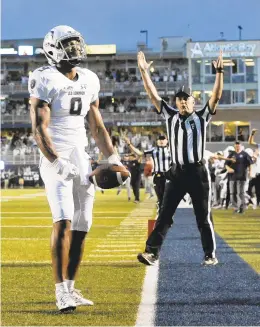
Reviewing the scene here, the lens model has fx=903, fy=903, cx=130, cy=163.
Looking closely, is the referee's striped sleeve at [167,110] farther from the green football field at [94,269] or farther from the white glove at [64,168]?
the white glove at [64,168]

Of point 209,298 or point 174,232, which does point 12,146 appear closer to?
point 174,232

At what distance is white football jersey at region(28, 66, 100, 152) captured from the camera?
6.14 meters

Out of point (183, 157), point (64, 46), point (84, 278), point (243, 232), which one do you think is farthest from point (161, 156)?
point (64, 46)

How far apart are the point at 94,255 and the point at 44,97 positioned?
5.10m

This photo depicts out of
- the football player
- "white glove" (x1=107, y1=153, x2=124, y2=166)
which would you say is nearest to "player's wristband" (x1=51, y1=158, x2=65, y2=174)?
the football player

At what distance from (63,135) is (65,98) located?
0.28 m

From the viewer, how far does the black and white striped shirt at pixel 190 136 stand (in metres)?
8.55

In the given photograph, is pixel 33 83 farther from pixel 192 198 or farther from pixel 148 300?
pixel 192 198

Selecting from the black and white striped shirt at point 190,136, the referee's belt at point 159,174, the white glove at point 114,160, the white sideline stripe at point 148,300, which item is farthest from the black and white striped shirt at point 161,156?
the white glove at point 114,160

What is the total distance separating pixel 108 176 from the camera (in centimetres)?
634

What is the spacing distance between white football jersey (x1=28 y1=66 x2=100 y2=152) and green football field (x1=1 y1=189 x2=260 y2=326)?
1.21m

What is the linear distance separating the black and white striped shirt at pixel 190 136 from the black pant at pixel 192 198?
0.35 feet

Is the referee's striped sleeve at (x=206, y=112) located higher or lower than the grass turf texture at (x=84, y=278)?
higher

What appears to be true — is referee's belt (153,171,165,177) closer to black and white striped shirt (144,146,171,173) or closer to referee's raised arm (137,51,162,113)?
black and white striped shirt (144,146,171,173)
